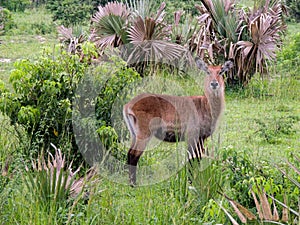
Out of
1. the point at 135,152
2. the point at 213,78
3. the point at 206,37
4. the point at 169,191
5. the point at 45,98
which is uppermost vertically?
the point at 206,37

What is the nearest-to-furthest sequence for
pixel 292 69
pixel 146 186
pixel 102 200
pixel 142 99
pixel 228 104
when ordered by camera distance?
pixel 102 200, pixel 146 186, pixel 142 99, pixel 228 104, pixel 292 69

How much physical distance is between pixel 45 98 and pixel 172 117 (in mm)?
1251

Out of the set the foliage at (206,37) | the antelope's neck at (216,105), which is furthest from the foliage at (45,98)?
the foliage at (206,37)

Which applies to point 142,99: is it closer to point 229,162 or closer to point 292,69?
point 229,162

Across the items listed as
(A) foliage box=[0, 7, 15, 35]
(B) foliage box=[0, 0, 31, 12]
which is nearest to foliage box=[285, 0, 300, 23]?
(A) foliage box=[0, 7, 15, 35]

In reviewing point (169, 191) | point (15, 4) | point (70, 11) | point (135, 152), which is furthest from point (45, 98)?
point (15, 4)

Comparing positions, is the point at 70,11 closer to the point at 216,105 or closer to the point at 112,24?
the point at 112,24

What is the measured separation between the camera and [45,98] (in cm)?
552

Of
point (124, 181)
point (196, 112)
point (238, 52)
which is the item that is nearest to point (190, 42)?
point (238, 52)

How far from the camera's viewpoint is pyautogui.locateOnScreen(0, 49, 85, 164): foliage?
214 inches

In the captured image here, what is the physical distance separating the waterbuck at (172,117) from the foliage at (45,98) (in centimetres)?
58

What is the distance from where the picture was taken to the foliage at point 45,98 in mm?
5430

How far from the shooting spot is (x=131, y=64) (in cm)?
961

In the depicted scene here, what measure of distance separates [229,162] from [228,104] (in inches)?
185
